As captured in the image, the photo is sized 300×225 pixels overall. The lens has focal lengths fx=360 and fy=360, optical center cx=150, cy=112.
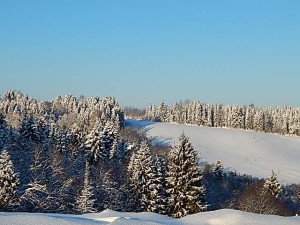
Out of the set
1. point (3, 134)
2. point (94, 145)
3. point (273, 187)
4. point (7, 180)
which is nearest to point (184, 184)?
point (7, 180)

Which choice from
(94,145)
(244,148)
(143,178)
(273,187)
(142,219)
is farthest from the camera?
(244,148)

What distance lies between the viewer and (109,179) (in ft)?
126

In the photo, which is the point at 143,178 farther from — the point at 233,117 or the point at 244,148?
the point at 233,117

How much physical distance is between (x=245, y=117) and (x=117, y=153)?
86940 millimetres

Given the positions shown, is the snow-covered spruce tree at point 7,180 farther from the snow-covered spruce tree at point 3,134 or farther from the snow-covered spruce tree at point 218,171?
the snow-covered spruce tree at point 218,171

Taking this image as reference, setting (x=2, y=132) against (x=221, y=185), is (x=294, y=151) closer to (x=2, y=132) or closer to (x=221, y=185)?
(x=221, y=185)

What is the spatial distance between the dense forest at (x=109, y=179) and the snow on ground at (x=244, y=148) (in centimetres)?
849

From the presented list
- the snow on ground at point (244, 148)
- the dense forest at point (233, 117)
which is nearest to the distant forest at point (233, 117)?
the dense forest at point (233, 117)

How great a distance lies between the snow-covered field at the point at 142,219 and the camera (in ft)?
16.7

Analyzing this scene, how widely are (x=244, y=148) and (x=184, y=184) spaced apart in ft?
236

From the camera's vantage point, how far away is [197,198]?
83.4ft

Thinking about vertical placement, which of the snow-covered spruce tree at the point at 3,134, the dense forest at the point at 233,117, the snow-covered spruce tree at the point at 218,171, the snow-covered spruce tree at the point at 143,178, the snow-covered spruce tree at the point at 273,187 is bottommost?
the snow-covered spruce tree at the point at 218,171

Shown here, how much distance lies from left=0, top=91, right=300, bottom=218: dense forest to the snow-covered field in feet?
56.5

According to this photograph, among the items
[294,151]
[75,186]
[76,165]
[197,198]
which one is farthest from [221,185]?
[294,151]
